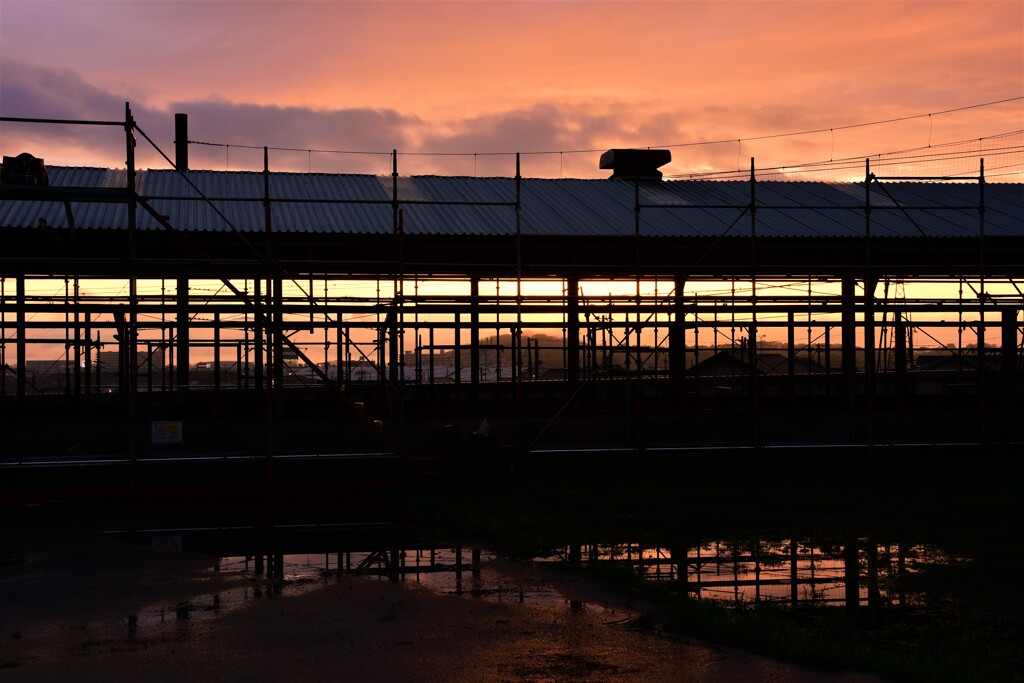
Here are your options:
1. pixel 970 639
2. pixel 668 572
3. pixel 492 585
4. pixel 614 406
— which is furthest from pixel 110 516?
pixel 614 406

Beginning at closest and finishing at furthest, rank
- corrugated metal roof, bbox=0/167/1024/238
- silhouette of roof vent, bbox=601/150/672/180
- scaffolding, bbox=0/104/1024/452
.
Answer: scaffolding, bbox=0/104/1024/452 → corrugated metal roof, bbox=0/167/1024/238 → silhouette of roof vent, bbox=601/150/672/180

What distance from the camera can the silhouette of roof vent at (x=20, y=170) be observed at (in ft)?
57.6

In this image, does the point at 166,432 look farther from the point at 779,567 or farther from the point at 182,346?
the point at 779,567

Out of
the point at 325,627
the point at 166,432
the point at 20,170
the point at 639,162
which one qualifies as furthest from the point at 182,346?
the point at 639,162

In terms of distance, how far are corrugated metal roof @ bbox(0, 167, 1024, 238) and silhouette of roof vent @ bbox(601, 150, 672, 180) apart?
2.00 m

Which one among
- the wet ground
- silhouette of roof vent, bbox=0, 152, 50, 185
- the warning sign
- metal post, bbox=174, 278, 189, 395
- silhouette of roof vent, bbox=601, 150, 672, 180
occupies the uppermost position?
silhouette of roof vent, bbox=601, 150, 672, 180

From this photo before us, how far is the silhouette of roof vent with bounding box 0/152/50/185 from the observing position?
17547 mm

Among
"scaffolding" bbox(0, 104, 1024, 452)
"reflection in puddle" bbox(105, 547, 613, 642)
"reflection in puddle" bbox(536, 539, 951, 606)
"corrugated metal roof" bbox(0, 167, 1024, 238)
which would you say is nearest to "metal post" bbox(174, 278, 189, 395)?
"scaffolding" bbox(0, 104, 1024, 452)

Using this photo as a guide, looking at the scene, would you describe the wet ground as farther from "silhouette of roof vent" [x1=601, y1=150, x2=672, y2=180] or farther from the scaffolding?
"silhouette of roof vent" [x1=601, y1=150, x2=672, y2=180]

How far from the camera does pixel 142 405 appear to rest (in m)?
27.0

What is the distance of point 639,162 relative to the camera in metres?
33.2

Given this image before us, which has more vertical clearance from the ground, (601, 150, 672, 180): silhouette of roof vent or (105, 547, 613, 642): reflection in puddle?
(601, 150, 672, 180): silhouette of roof vent

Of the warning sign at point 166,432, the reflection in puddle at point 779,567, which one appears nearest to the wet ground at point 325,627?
the reflection in puddle at point 779,567

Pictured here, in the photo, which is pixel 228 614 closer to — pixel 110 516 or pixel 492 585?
pixel 492 585
